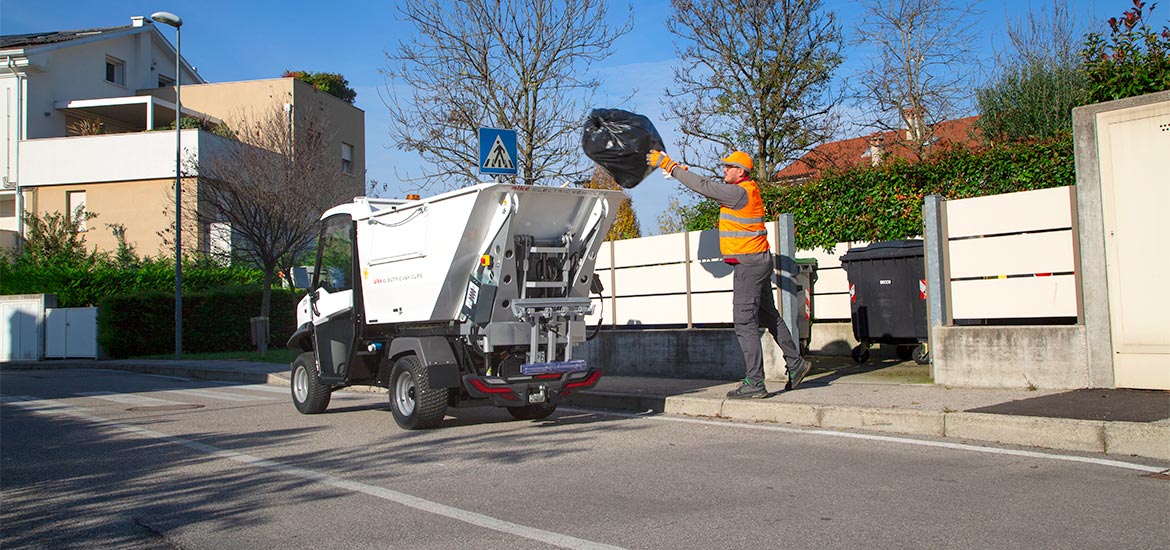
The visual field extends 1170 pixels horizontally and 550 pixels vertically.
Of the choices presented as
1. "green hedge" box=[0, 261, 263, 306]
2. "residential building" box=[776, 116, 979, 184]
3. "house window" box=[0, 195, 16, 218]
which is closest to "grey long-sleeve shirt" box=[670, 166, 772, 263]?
"residential building" box=[776, 116, 979, 184]

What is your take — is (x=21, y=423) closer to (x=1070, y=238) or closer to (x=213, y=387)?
(x=213, y=387)

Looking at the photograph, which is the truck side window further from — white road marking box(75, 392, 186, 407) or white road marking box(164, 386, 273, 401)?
white road marking box(75, 392, 186, 407)

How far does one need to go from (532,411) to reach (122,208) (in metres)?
27.6

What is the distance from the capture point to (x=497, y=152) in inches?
423

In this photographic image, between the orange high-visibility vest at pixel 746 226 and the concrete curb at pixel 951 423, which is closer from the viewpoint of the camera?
the concrete curb at pixel 951 423

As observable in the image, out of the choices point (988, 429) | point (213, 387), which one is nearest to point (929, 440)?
point (988, 429)

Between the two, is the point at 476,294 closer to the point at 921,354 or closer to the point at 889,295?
the point at 889,295

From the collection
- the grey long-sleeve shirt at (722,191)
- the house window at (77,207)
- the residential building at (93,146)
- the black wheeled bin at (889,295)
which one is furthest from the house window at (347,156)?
the grey long-sleeve shirt at (722,191)

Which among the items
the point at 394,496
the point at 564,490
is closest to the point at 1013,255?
the point at 564,490

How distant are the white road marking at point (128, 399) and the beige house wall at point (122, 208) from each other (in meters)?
18.2

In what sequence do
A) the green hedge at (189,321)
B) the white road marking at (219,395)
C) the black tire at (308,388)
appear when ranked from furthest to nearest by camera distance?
the green hedge at (189,321)
the white road marking at (219,395)
the black tire at (308,388)

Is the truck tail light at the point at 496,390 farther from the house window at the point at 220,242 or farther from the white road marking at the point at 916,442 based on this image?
the house window at the point at 220,242

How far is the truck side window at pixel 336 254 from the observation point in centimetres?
912

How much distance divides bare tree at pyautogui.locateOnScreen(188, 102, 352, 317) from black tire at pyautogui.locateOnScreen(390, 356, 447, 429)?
48.4 feet
